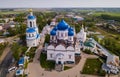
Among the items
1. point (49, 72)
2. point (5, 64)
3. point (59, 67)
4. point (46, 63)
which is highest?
point (46, 63)

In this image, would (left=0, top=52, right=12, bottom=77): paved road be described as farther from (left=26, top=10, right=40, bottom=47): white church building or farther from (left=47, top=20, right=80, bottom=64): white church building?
(left=47, top=20, right=80, bottom=64): white church building

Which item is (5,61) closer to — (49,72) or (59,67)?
(49,72)

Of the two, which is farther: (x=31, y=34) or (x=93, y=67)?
(x=31, y=34)

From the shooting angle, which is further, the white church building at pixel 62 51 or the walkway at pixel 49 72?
the white church building at pixel 62 51

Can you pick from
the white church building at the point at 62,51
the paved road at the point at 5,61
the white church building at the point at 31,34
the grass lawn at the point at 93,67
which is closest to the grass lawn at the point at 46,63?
the white church building at the point at 62,51

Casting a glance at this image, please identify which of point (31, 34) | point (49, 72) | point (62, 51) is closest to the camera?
point (49, 72)

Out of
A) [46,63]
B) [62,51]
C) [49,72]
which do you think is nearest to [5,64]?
[46,63]

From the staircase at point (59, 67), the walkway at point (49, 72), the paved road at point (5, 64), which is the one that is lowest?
the paved road at point (5, 64)

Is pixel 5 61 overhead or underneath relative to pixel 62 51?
underneath

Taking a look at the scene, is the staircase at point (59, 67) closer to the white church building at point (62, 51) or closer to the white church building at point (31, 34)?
the white church building at point (62, 51)
